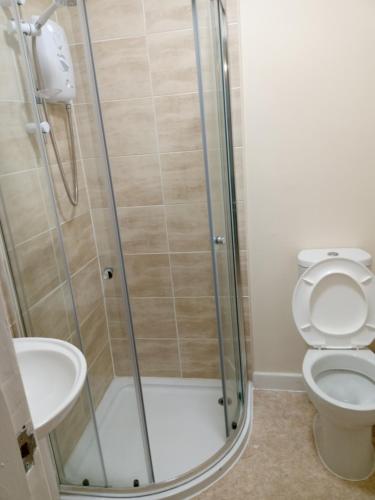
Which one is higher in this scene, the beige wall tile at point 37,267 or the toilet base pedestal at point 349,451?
the beige wall tile at point 37,267

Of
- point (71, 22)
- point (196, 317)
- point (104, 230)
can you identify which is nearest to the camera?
point (71, 22)

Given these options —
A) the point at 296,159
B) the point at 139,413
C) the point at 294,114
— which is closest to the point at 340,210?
the point at 296,159

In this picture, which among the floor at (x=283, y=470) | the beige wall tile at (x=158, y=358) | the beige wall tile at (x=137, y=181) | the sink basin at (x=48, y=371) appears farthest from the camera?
the beige wall tile at (x=158, y=358)

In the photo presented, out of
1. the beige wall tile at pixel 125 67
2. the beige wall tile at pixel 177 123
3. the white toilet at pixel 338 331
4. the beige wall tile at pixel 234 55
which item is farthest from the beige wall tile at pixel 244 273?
the beige wall tile at pixel 125 67

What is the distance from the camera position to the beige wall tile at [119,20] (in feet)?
4.91

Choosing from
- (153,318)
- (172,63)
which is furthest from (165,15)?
(153,318)

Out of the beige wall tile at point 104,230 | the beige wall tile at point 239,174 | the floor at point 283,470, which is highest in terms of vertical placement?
the beige wall tile at point 239,174

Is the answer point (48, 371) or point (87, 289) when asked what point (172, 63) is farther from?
point (48, 371)

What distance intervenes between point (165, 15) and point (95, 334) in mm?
1470

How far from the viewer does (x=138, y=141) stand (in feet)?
5.94

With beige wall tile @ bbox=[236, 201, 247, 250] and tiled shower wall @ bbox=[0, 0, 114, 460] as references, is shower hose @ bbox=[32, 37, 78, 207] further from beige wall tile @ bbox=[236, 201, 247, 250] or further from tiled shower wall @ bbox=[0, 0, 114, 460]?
beige wall tile @ bbox=[236, 201, 247, 250]

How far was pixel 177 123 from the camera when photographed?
5.98 feet

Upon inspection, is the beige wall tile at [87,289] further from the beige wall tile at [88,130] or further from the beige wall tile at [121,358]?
the beige wall tile at [88,130]

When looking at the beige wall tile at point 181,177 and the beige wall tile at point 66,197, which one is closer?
the beige wall tile at point 66,197
